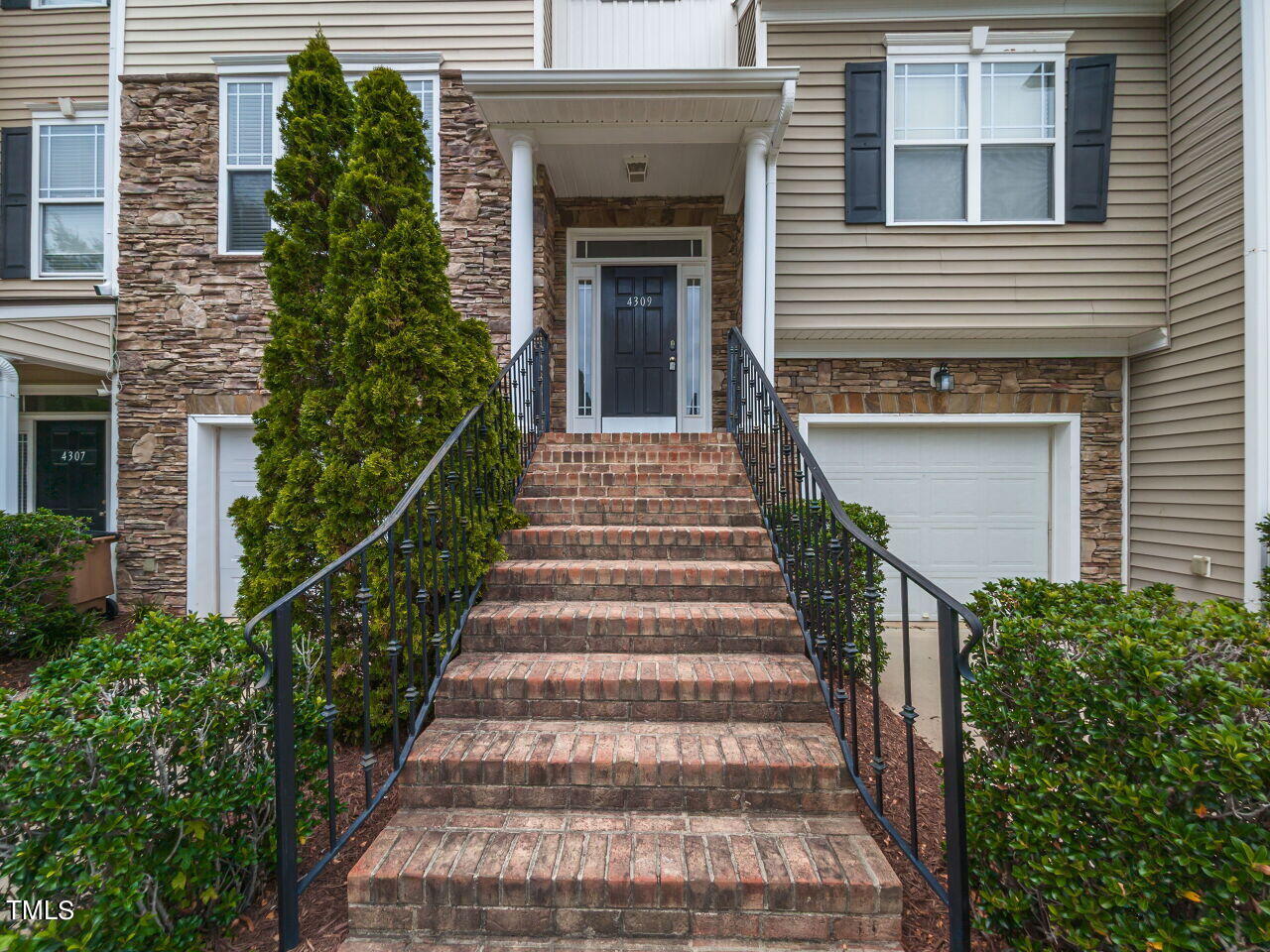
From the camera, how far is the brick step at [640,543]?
325 cm

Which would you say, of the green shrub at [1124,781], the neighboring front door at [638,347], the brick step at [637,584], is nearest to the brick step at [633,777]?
the green shrub at [1124,781]

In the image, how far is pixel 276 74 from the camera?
5188mm

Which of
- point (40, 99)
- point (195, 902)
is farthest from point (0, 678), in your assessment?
point (40, 99)

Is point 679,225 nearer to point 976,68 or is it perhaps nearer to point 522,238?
point 522,238

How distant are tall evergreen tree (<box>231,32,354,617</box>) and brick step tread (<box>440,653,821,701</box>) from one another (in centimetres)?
105

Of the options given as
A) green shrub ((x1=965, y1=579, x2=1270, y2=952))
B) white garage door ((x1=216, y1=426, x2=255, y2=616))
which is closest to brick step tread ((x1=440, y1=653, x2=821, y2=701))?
green shrub ((x1=965, y1=579, x2=1270, y2=952))

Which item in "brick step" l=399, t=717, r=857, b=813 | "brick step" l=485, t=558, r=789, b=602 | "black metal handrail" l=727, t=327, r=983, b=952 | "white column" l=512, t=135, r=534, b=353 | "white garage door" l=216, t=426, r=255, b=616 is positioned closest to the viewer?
"black metal handrail" l=727, t=327, r=983, b=952

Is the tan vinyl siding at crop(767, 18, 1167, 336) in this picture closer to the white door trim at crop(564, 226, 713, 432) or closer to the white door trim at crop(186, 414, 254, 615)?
the white door trim at crop(564, 226, 713, 432)

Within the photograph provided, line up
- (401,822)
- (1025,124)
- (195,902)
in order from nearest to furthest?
1. (195,902)
2. (401,822)
3. (1025,124)

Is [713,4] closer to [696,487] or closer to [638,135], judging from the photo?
[638,135]

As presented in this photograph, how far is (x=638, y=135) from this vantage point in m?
4.47

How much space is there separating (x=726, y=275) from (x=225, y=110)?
16.3 feet

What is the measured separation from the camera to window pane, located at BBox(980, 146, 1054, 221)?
5.04m

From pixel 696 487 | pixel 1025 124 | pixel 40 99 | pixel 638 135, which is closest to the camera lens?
pixel 696 487
